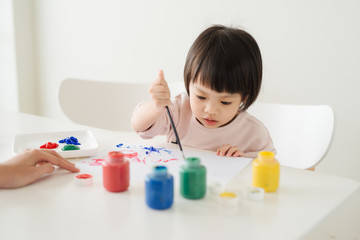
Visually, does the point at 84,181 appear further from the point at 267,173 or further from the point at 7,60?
the point at 7,60

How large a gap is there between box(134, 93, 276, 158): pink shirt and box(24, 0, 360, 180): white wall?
23.1 inches

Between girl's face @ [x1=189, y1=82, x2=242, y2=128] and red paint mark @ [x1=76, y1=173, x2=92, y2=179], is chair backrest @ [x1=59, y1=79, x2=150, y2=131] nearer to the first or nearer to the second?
girl's face @ [x1=189, y1=82, x2=242, y2=128]

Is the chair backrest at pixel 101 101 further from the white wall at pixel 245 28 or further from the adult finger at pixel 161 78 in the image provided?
the adult finger at pixel 161 78

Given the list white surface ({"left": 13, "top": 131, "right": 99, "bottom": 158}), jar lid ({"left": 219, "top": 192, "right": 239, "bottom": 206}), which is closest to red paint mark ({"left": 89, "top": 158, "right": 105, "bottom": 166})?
white surface ({"left": 13, "top": 131, "right": 99, "bottom": 158})

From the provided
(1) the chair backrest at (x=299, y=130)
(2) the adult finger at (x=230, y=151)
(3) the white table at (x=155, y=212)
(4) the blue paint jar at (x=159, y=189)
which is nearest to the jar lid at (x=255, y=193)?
(3) the white table at (x=155, y=212)

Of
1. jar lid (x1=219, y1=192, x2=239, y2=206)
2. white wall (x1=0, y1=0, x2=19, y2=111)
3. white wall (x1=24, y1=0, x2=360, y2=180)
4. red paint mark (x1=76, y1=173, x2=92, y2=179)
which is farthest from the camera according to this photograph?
white wall (x1=0, y1=0, x2=19, y2=111)

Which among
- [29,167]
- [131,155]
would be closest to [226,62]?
[131,155]

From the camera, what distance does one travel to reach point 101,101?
179cm

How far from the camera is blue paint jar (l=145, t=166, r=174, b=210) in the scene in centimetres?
74

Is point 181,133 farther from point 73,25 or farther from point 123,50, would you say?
point 73,25

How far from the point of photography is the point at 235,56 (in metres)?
1.13

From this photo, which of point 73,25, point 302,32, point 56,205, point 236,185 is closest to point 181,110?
point 236,185

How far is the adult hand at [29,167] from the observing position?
33.1 inches

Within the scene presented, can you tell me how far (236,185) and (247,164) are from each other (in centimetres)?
15
